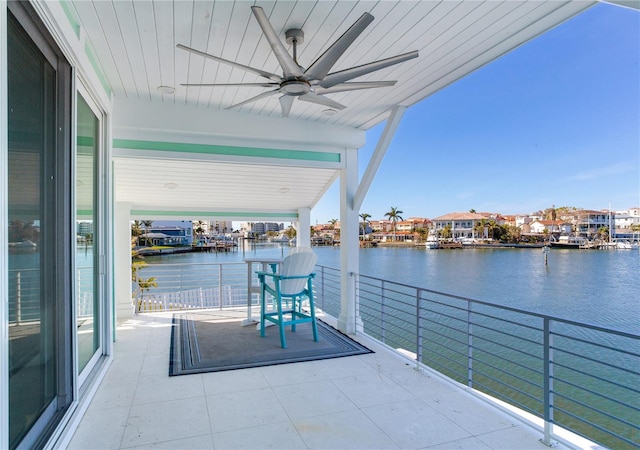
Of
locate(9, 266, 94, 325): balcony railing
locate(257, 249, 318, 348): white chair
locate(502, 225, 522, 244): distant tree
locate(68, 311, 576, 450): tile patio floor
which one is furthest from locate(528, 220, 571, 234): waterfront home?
locate(9, 266, 94, 325): balcony railing

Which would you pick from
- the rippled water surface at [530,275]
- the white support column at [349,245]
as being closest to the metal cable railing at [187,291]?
the white support column at [349,245]

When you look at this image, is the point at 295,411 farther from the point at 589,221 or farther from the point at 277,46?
the point at 589,221

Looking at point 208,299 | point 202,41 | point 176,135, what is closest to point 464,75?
point 202,41

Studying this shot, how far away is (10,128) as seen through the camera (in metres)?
1.39

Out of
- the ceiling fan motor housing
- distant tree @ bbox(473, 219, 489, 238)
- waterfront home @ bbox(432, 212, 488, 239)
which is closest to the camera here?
the ceiling fan motor housing

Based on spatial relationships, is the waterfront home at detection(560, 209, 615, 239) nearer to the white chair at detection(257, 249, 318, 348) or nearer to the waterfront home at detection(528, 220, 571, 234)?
the waterfront home at detection(528, 220, 571, 234)

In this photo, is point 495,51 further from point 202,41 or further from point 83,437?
point 83,437

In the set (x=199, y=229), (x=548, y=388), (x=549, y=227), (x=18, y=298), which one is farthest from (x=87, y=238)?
(x=199, y=229)

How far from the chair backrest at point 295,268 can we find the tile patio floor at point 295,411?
3.29 ft

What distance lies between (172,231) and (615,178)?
1036 inches

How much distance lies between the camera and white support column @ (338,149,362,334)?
14.4ft

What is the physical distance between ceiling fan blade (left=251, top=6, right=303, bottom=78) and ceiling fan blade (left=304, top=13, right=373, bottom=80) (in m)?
0.09

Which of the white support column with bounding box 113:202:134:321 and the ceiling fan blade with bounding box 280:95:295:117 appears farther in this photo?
the white support column with bounding box 113:202:134:321

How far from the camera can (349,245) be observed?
4.50 metres
